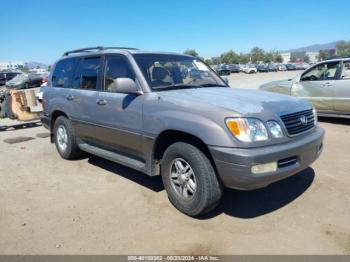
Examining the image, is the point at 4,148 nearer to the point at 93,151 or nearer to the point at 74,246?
the point at 93,151

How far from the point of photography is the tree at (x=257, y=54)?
440 feet

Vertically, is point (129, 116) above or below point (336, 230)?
above

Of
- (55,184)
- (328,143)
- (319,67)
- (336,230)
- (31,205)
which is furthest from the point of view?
(319,67)

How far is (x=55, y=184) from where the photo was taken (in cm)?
513

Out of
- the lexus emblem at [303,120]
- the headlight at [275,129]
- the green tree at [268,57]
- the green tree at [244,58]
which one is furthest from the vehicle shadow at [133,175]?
the green tree at [268,57]

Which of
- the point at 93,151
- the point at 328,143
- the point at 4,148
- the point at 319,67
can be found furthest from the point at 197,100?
the point at 319,67

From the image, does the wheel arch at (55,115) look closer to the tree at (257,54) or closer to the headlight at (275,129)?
the headlight at (275,129)

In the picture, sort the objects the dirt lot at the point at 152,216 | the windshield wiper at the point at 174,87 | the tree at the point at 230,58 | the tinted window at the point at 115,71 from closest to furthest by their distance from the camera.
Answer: the dirt lot at the point at 152,216 → the windshield wiper at the point at 174,87 → the tinted window at the point at 115,71 → the tree at the point at 230,58

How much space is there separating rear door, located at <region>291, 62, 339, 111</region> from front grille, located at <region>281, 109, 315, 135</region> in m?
5.16

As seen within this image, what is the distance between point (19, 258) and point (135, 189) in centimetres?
187

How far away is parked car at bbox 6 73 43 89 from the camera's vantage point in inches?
1166

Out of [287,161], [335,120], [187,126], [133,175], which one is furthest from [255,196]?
[335,120]

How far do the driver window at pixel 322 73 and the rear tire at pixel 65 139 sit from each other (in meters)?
6.54

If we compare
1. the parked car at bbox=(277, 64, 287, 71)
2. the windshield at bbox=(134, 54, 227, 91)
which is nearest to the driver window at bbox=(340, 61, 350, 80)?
the windshield at bbox=(134, 54, 227, 91)
